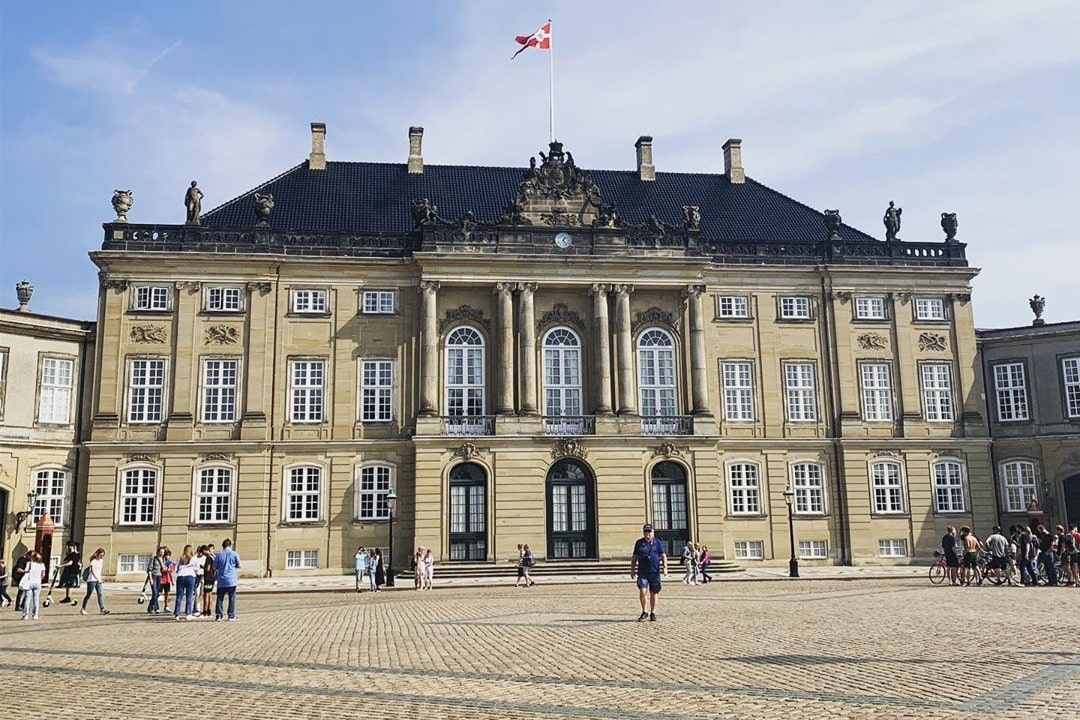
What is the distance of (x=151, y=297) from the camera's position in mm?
40188

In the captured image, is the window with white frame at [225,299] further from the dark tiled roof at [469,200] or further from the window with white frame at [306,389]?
the window with white frame at [306,389]

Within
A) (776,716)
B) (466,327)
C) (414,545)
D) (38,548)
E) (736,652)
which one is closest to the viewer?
(776,716)

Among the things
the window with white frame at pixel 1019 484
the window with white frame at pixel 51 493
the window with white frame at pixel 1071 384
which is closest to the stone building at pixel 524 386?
the window with white frame at pixel 1019 484

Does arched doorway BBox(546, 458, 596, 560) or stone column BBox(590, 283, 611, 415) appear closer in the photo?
arched doorway BBox(546, 458, 596, 560)

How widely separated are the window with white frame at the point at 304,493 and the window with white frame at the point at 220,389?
371 centimetres

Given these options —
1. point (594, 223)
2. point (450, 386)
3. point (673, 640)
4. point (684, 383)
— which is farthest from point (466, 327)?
point (673, 640)

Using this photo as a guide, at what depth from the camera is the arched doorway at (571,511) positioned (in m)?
39.4

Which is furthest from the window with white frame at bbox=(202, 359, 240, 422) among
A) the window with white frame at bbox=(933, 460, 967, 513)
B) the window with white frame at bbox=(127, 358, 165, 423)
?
the window with white frame at bbox=(933, 460, 967, 513)

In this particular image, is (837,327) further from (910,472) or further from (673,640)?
(673,640)

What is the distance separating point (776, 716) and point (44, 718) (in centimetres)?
748

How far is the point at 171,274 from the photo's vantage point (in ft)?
132

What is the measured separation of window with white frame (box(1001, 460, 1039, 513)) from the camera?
42.9 m

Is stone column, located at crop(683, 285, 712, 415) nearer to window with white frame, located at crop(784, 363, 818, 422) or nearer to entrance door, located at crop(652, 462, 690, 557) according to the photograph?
entrance door, located at crop(652, 462, 690, 557)

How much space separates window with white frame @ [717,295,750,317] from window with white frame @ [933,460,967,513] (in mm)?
11233
